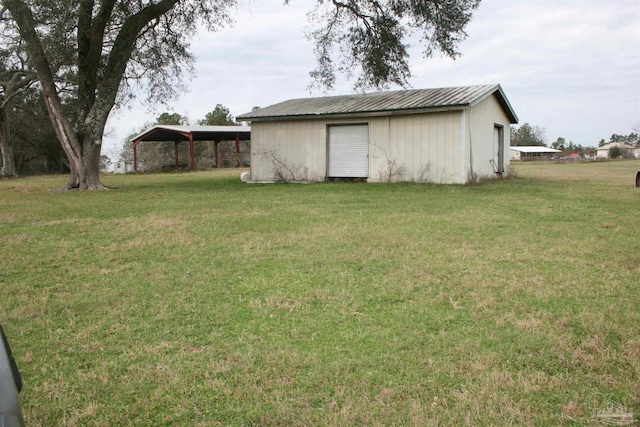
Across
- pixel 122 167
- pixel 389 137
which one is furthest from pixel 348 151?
pixel 122 167

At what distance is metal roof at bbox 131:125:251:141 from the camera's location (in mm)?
31978

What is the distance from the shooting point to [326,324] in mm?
3721

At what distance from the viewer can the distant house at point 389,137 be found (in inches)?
600

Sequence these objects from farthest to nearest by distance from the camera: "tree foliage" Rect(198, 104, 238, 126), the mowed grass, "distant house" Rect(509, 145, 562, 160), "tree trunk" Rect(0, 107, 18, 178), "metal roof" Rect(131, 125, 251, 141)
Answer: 1. "distant house" Rect(509, 145, 562, 160)
2. "tree foliage" Rect(198, 104, 238, 126)
3. "metal roof" Rect(131, 125, 251, 141)
4. "tree trunk" Rect(0, 107, 18, 178)
5. the mowed grass

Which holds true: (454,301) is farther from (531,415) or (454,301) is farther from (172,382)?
(172,382)

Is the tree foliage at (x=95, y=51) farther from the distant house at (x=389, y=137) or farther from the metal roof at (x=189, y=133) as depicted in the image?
the metal roof at (x=189, y=133)

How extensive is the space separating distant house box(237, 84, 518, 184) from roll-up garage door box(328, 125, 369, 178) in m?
0.03

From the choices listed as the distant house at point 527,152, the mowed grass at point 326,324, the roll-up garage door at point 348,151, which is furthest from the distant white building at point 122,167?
the distant house at point 527,152

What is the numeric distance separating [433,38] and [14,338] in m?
15.2

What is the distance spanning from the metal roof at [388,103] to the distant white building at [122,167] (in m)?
21.1

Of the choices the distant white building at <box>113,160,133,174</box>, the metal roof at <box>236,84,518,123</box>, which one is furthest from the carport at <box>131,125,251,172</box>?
the metal roof at <box>236,84,518,123</box>

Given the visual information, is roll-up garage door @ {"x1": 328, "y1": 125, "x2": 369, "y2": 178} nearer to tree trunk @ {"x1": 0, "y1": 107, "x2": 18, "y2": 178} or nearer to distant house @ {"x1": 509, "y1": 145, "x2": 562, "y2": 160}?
tree trunk @ {"x1": 0, "y1": 107, "x2": 18, "y2": 178}

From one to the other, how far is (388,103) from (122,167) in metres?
27.7

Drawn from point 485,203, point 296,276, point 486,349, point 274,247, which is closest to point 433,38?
point 485,203
